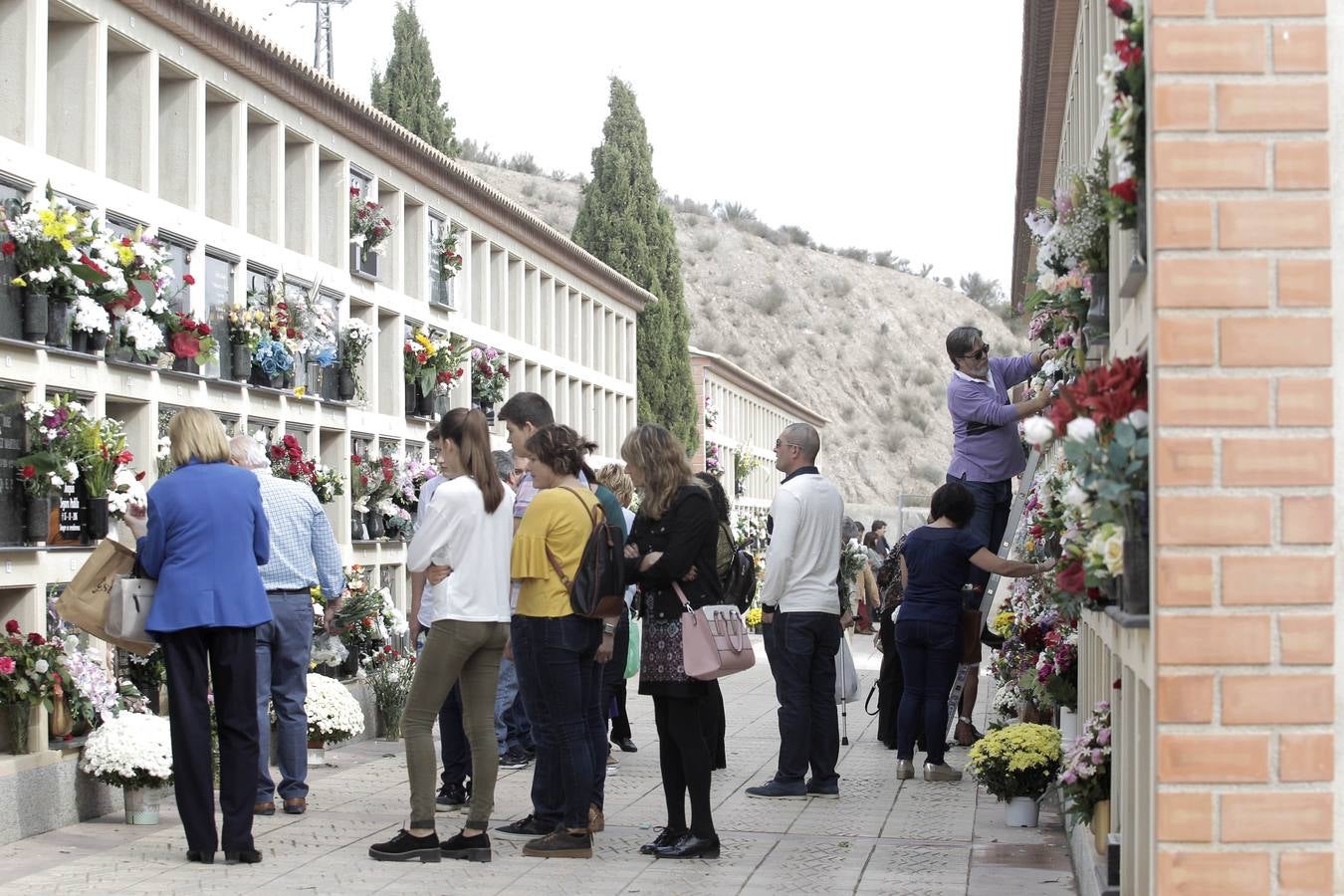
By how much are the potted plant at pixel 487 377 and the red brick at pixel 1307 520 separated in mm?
14461

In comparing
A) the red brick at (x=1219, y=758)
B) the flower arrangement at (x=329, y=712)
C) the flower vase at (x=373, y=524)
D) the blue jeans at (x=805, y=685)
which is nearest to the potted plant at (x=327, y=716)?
the flower arrangement at (x=329, y=712)

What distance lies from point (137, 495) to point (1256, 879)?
664cm

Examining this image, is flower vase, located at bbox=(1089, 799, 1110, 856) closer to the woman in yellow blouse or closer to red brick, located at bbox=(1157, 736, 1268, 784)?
the woman in yellow blouse

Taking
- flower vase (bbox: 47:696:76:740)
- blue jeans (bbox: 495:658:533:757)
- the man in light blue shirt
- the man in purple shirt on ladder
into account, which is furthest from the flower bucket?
flower vase (bbox: 47:696:76:740)

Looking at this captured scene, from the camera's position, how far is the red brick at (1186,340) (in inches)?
156

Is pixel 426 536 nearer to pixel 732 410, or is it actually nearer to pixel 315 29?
pixel 315 29

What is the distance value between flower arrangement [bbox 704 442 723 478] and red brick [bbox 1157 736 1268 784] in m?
35.1

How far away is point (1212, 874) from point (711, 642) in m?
3.37

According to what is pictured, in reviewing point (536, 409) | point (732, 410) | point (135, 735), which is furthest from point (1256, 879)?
point (732, 410)

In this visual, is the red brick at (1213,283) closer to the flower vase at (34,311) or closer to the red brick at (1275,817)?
the red brick at (1275,817)

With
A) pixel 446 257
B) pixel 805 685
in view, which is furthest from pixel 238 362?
pixel 446 257

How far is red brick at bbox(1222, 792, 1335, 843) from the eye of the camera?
395 cm

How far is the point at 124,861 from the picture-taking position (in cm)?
716

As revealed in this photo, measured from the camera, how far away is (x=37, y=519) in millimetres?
8570
